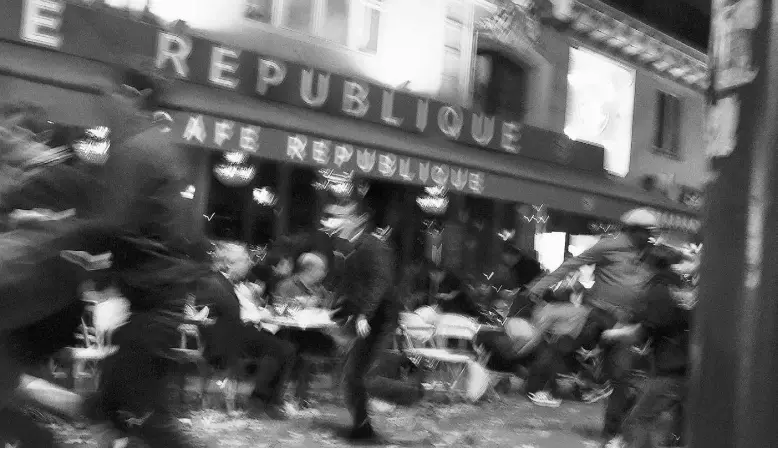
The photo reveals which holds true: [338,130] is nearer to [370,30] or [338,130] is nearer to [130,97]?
[370,30]

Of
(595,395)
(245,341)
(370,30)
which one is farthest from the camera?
(370,30)

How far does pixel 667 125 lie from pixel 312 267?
12.5 metres

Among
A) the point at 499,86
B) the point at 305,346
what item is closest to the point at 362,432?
the point at 305,346

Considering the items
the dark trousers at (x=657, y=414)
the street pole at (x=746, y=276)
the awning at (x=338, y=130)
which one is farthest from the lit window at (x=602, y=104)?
the street pole at (x=746, y=276)

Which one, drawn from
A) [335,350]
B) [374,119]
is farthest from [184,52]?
[335,350]

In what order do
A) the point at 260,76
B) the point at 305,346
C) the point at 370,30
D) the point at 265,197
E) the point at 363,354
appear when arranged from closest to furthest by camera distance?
1. the point at 363,354
2. the point at 305,346
3. the point at 260,76
4. the point at 265,197
5. the point at 370,30

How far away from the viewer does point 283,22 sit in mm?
11148

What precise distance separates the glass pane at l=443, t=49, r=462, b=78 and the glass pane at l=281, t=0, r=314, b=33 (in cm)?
263

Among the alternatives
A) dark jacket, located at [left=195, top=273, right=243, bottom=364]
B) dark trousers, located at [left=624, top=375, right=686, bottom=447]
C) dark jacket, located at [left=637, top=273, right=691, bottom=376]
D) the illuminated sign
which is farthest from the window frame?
dark jacket, located at [left=195, top=273, right=243, bottom=364]

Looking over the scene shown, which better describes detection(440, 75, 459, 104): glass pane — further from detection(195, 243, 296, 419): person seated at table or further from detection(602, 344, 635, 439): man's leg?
detection(602, 344, 635, 439): man's leg

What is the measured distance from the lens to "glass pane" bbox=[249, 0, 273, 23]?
35.1 ft

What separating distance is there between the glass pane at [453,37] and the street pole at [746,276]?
33.7ft

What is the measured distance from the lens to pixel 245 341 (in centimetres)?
564

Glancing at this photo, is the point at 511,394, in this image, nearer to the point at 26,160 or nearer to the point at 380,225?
the point at 380,225
